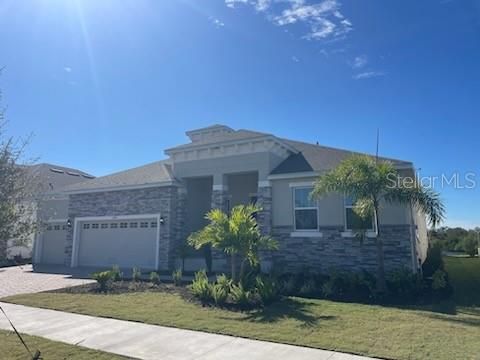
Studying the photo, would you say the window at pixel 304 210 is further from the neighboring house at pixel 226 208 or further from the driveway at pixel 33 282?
the driveway at pixel 33 282

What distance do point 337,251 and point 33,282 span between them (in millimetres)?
13317

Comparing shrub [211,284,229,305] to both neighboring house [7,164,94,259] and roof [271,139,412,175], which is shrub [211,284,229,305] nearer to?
neighboring house [7,164,94,259]

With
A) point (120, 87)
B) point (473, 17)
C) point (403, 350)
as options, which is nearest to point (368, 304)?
point (403, 350)

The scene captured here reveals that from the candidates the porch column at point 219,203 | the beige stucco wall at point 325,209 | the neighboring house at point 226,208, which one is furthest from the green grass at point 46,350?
the beige stucco wall at point 325,209

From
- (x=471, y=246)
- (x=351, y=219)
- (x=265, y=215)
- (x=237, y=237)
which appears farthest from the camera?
(x=471, y=246)

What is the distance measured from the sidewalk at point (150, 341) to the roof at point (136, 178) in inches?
443

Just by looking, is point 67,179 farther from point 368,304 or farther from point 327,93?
point 368,304

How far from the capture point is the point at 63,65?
1134cm

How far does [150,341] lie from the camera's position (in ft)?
23.7

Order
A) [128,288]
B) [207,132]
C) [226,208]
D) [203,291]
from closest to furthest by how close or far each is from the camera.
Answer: [203,291] < [128,288] < [226,208] < [207,132]

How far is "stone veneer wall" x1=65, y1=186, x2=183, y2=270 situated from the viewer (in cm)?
1908

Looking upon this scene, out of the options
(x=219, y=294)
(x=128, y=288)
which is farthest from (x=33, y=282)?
(x=219, y=294)

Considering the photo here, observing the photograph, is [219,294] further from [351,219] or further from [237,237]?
[351,219]

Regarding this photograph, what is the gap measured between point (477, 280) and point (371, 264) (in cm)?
490
